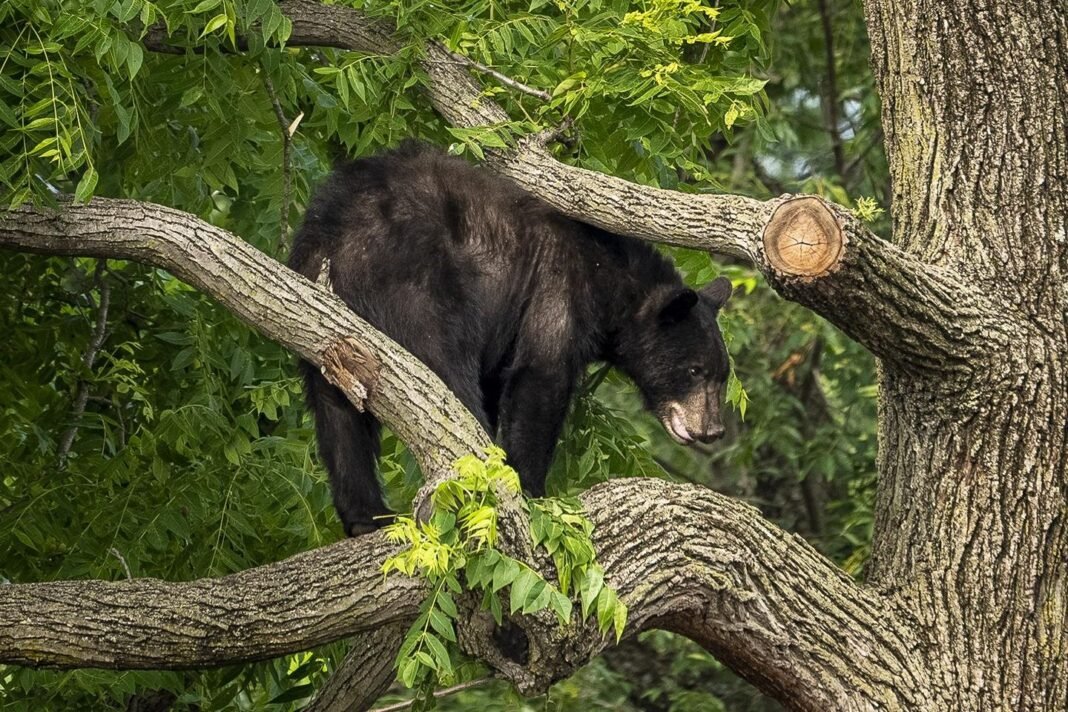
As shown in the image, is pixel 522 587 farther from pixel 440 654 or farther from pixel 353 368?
Answer: pixel 353 368

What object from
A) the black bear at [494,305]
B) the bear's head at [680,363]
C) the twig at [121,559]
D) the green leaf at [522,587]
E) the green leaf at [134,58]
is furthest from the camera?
the bear's head at [680,363]

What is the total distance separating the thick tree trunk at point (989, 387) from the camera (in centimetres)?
489

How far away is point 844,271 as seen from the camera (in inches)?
171

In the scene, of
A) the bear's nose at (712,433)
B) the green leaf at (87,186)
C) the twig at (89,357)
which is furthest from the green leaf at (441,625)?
the twig at (89,357)

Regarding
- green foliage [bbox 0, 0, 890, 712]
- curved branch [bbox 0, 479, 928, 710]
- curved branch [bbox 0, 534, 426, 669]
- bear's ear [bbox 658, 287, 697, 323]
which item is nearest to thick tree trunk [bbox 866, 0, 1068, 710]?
curved branch [bbox 0, 479, 928, 710]

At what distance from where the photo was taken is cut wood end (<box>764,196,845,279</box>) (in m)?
4.30

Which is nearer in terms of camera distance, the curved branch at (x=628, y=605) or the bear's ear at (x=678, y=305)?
the curved branch at (x=628, y=605)

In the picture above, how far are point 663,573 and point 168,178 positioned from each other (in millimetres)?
3081

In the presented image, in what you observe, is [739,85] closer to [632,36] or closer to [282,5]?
[632,36]

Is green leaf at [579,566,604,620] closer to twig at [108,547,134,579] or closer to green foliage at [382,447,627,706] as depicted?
green foliage at [382,447,627,706]

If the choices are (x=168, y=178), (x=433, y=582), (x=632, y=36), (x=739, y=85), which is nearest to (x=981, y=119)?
(x=739, y=85)

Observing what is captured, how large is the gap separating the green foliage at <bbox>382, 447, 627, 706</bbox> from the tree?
0.12m

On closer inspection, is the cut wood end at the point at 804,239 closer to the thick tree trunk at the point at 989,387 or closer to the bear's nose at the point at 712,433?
the thick tree trunk at the point at 989,387

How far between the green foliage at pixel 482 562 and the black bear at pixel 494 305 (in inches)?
58.5
